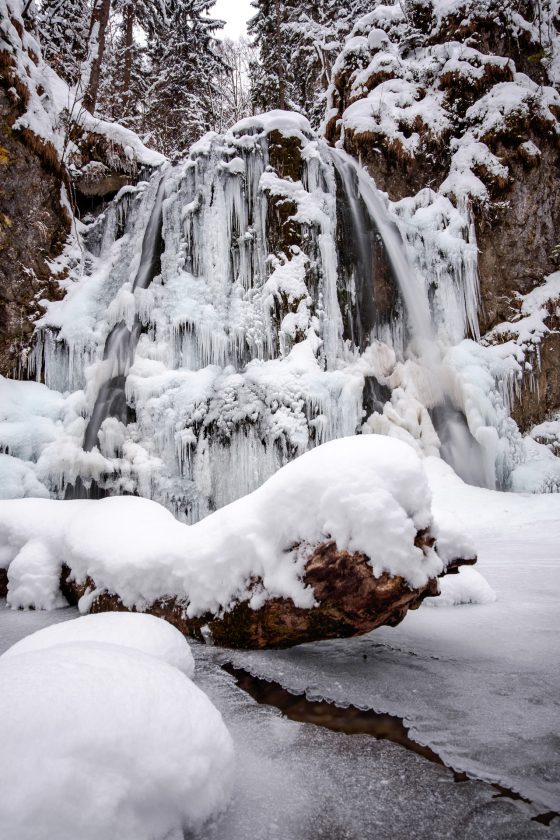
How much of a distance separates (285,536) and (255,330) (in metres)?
6.01

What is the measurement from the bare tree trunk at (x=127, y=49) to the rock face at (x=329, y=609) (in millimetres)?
16112

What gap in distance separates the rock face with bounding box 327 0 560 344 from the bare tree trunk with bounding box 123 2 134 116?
6.94m

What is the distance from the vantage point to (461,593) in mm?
3236

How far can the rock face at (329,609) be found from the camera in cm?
216

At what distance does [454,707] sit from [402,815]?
680 mm

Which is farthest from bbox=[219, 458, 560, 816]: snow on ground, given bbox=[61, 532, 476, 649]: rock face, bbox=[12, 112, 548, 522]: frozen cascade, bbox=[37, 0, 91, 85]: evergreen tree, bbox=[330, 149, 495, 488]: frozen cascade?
bbox=[37, 0, 91, 85]: evergreen tree

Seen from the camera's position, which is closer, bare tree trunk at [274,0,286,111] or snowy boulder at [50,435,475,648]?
snowy boulder at [50,435,475,648]

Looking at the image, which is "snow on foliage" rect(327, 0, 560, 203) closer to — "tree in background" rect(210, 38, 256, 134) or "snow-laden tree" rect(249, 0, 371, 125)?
"snow-laden tree" rect(249, 0, 371, 125)

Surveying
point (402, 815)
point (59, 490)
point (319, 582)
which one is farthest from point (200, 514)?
point (402, 815)

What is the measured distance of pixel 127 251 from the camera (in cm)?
919

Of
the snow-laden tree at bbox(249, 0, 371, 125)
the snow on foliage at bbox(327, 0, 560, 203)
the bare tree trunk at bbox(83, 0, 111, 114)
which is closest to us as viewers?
the snow on foliage at bbox(327, 0, 560, 203)

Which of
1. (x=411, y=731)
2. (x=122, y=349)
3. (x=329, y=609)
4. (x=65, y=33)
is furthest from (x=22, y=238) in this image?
(x=65, y=33)

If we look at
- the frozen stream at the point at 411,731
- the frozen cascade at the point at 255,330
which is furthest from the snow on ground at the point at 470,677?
the frozen cascade at the point at 255,330

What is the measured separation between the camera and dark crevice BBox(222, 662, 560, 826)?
157 centimetres
